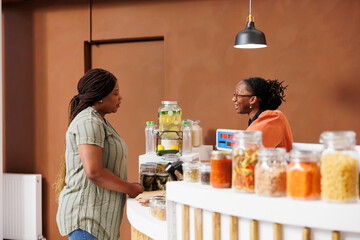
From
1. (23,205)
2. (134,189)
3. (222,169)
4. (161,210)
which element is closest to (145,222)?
(161,210)

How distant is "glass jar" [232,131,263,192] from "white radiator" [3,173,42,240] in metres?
3.29

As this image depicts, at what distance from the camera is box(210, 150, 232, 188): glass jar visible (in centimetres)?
141

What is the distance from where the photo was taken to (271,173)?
125cm

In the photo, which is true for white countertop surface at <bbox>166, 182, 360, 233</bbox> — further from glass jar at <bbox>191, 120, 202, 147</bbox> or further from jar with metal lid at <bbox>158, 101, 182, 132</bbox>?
glass jar at <bbox>191, 120, 202, 147</bbox>

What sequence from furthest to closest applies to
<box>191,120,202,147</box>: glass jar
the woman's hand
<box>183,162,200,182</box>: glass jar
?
<box>191,120,202,147</box>: glass jar, the woman's hand, <box>183,162,200,182</box>: glass jar

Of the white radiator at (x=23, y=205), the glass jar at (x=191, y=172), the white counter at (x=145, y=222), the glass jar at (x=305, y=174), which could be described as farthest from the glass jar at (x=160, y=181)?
the white radiator at (x=23, y=205)


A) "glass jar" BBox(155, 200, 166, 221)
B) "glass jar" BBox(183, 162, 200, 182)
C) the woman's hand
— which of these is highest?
"glass jar" BBox(183, 162, 200, 182)

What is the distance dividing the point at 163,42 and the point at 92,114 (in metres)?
2.26

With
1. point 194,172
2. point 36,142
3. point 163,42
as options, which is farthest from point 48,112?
point 194,172

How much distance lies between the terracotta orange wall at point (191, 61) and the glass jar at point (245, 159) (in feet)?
7.68

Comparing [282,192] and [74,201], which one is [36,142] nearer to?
[74,201]

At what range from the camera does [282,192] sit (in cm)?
126

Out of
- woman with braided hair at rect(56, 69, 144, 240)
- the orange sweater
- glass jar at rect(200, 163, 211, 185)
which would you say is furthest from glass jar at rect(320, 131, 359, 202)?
the orange sweater

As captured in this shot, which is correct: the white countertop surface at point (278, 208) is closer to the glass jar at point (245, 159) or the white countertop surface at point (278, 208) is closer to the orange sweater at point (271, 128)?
the glass jar at point (245, 159)
